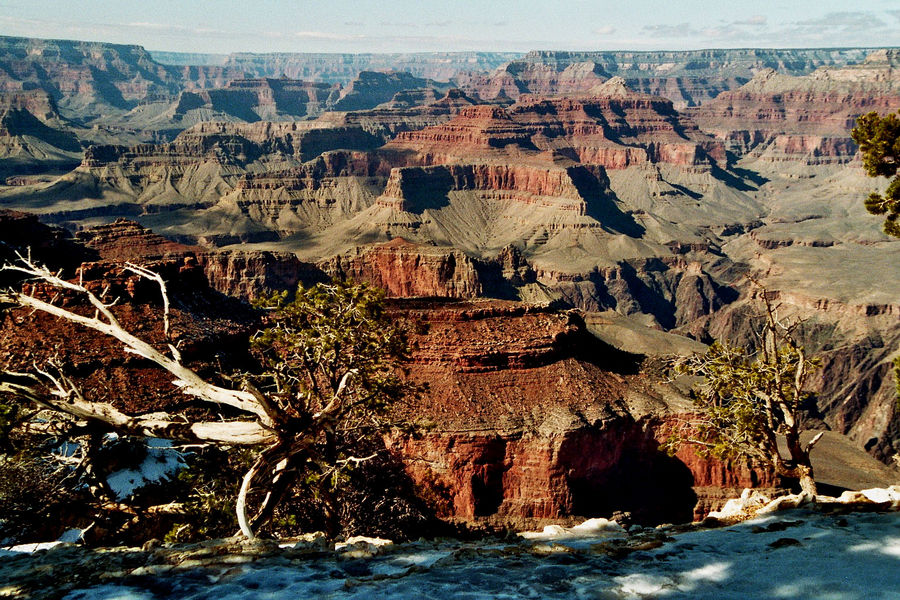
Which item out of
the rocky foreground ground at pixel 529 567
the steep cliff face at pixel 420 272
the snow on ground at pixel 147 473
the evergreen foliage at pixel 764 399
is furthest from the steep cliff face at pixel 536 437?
the steep cliff face at pixel 420 272

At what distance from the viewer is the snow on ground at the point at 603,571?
11336 millimetres

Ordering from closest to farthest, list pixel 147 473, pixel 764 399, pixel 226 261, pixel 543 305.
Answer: pixel 764 399, pixel 147 473, pixel 543 305, pixel 226 261

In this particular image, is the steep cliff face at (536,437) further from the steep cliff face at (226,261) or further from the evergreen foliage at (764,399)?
the steep cliff face at (226,261)

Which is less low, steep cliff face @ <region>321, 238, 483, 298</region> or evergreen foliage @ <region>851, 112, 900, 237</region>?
steep cliff face @ <region>321, 238, 483, 298</region>

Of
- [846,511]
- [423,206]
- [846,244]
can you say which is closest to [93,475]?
[846,511]

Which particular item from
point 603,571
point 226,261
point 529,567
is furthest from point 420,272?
point 603,571

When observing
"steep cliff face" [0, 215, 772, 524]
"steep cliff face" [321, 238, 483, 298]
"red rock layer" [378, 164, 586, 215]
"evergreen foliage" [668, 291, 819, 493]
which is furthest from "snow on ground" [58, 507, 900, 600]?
"red rock layer" [378, 164, 586, 215]

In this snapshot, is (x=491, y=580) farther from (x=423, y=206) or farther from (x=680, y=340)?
(x=423, y=206)

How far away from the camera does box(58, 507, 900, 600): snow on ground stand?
11.3 metres

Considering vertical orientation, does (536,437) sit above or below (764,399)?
below

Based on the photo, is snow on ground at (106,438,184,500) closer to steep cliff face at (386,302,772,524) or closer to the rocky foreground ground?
steep cliff face at (386,302,772,524)

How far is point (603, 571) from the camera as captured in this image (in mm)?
12641

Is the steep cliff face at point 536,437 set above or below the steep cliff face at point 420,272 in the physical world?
below

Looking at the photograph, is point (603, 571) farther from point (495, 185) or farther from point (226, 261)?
point (495, 185)
